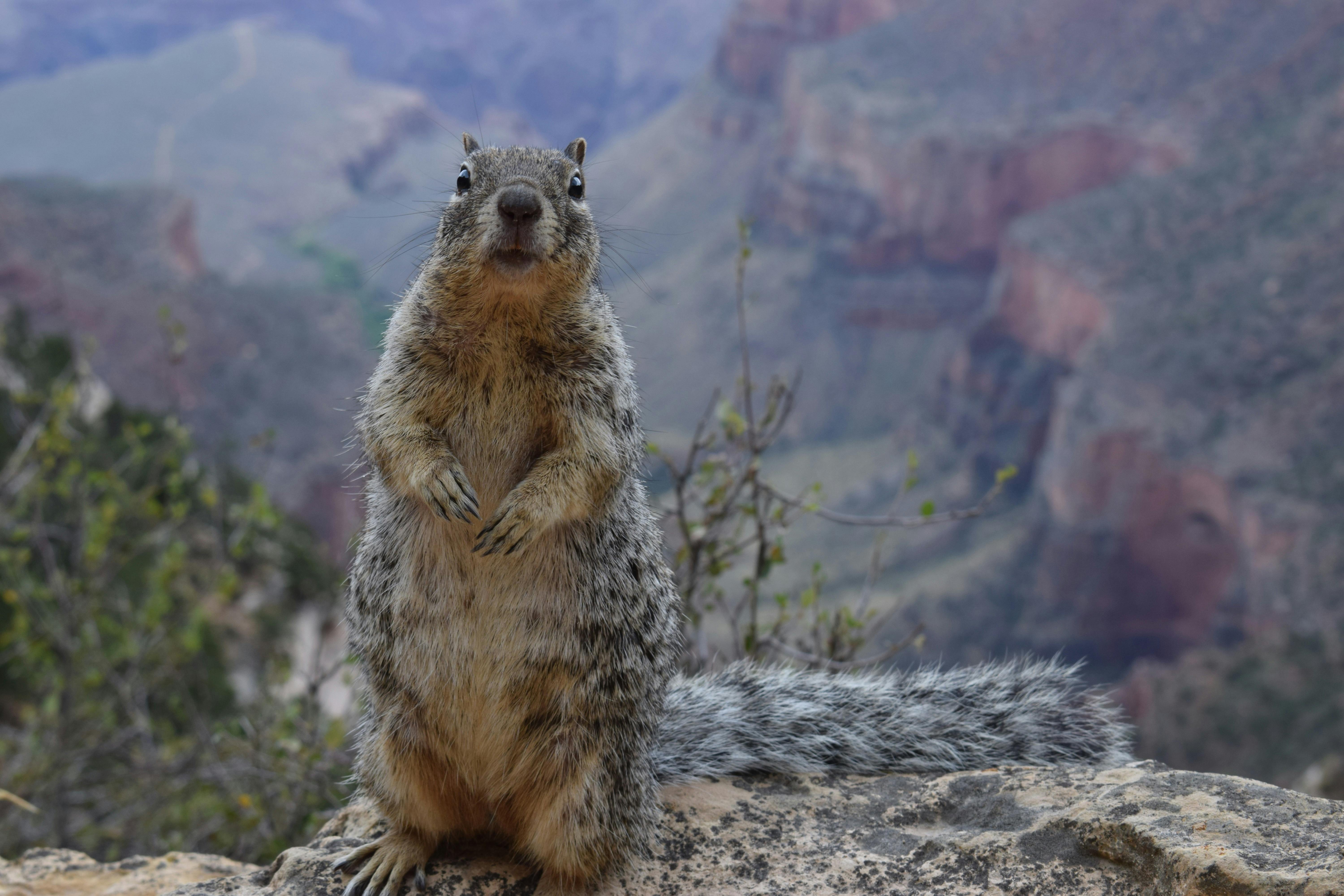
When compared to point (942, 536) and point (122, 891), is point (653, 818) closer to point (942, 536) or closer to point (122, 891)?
point (122, 891)

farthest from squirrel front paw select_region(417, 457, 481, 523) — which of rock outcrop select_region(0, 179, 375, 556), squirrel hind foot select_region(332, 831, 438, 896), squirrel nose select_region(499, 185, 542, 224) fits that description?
rock outcrop select_region(0, 179, 375, 556)

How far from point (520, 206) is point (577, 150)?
4.05 feet

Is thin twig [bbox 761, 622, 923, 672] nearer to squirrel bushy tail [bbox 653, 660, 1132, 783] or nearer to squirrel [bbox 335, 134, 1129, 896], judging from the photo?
squirrel bushy tail [bbox 653, 660, 1132, 783]

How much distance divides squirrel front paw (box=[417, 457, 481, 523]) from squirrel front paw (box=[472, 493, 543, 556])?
100mm

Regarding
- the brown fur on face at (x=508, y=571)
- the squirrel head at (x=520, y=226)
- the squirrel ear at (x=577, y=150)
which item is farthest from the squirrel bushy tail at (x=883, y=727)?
the squirrel ear at (x=577, y=150)

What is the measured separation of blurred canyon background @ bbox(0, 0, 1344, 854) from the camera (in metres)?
42.2

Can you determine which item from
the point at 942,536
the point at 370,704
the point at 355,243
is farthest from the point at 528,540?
the point at 355,243

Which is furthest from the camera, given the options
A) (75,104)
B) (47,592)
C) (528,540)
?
(75,104)

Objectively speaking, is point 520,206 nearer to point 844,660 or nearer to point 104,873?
point 104,873

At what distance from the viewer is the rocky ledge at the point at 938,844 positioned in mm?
3344

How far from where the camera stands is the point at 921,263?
73000mm

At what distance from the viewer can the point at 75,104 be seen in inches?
2810

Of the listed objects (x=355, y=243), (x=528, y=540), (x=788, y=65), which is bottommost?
(x=528, y=540)

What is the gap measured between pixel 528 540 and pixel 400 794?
1174 millimetres
